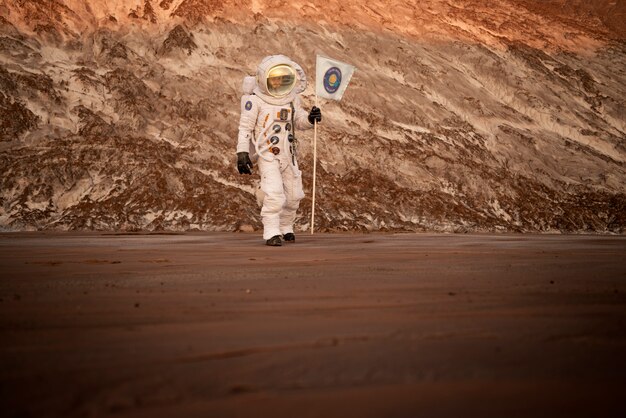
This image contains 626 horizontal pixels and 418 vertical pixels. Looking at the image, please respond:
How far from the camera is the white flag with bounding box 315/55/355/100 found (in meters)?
12.2

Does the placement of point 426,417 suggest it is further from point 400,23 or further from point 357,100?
point 400,23

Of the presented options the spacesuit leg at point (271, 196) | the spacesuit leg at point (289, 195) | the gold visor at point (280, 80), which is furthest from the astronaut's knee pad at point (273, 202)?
the gold visor at point (280, 80)

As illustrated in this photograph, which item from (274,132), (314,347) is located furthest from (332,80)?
(314,347)

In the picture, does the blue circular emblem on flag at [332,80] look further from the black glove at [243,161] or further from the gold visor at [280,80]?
the black glove at [243,161]

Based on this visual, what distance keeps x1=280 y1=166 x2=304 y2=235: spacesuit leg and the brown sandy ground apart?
546 centimetres

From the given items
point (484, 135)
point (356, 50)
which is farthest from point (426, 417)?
point (356, 50)

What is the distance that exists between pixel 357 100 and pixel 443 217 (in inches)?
242

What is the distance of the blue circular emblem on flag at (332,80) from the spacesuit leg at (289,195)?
3653 millimetres

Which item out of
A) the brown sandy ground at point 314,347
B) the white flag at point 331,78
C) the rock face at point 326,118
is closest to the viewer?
the brown sandy ground at point 314,347

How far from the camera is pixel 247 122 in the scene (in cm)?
904

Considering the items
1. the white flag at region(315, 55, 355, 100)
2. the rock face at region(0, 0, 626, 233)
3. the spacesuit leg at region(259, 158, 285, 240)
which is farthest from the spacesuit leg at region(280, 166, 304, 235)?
the rock face at region(0, 0, 626, 233)

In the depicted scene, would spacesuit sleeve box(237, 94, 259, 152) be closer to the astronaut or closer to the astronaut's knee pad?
the astronaut

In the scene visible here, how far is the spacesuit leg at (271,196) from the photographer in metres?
8.33

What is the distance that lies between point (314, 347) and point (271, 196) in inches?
269
